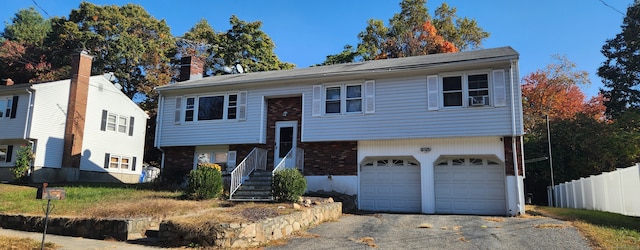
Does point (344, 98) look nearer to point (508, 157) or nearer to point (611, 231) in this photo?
point (508, 157)

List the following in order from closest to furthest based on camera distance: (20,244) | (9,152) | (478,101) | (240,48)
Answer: (20,244) → (478,101) → (9,152) → (240,48)

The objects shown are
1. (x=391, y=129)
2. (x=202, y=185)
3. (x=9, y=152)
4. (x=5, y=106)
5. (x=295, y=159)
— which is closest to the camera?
(x=202, y=185)

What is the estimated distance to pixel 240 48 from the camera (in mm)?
35906

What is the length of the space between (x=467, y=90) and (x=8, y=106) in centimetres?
2287

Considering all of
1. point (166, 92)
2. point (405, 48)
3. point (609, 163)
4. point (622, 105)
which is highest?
point (405, 48)

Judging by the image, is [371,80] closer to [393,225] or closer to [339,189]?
[339,189]

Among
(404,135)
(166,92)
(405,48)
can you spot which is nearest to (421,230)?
(404,135)

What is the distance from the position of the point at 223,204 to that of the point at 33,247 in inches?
213

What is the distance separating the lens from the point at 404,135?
50.9 ft

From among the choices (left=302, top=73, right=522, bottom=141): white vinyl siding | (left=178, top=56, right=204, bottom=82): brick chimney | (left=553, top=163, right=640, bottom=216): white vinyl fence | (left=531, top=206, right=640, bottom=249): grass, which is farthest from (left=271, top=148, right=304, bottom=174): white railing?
(left=553, top=163, right=640, bottom=216): white vinyl fence

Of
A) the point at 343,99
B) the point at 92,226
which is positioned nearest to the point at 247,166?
the point at 343,99

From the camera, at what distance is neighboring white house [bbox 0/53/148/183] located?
2248cm

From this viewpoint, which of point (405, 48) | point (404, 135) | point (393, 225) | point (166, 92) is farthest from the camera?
point (405, 48)

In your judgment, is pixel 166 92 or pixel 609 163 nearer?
pixel 166 92
